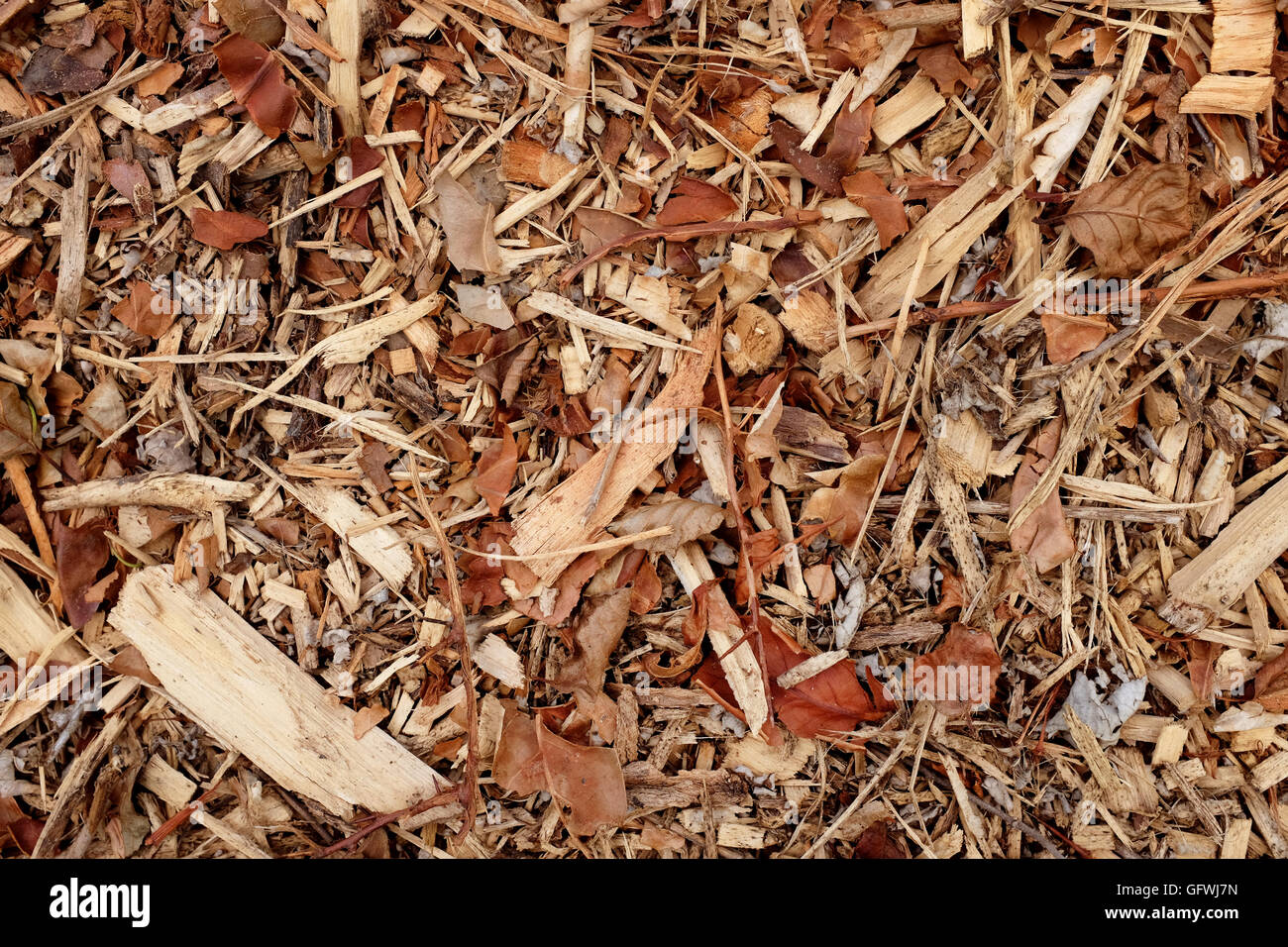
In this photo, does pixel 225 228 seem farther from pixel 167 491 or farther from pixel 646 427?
pixel 646 427

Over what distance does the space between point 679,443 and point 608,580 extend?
34cm

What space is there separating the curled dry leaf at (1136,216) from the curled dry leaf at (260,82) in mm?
1737

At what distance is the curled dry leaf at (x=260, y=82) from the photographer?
162 cm

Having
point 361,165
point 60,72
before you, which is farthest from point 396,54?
point 60,72

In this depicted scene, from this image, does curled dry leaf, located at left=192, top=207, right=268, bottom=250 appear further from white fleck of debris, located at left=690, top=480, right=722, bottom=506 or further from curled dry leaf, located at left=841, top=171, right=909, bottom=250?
curled dry leaf, located at left=841, top=171, right=909, bottom=250

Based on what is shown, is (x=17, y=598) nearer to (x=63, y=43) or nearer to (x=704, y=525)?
(x=63, y=43)

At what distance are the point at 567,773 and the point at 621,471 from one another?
2.21 ft

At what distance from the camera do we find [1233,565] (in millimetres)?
1682

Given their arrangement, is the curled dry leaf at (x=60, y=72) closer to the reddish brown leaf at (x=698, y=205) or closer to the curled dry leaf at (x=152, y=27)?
the curled dry leaf at (x=152, y=27)

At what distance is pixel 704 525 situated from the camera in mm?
1648

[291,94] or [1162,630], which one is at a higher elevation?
[291,94]

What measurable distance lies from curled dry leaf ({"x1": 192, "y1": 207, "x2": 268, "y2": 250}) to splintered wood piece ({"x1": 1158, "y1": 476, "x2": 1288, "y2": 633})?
7.22 feet

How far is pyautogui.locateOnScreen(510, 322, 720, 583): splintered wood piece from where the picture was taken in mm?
1656
